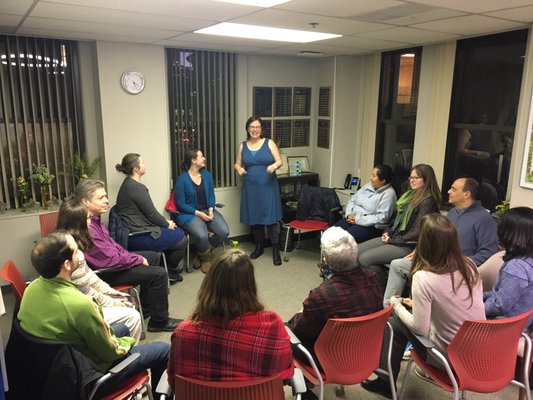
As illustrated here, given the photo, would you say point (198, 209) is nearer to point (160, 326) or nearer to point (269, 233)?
point (269, 233)

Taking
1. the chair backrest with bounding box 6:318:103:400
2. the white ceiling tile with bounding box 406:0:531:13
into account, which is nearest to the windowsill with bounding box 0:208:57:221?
the chair backrest with bounding box 6:318:103:400

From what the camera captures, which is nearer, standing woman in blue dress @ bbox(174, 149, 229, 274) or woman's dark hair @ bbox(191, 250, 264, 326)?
woman's dark hair @ bbox(191, 250, 264, 326)

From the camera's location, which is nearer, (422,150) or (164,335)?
(164,335)

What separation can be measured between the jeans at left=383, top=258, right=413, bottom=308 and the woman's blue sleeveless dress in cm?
178

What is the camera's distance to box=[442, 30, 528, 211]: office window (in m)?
3.82

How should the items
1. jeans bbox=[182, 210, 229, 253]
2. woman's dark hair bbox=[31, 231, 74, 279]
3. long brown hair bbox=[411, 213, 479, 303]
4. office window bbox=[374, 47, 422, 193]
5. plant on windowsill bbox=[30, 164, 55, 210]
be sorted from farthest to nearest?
office window bbox=[374, 47, 422, 193] → jeans bbox=[182, 210, 229, 253] → plant on windowsill bbox=[30, 164, 55, 210] → long brown hair bbox=[411, 213, 479, 303] → woman's dark hair bbox=[31, 231, 74, 279]

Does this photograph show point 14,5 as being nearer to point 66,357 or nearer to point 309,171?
point 66,357

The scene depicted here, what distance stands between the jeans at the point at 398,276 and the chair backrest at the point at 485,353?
136 centimetres

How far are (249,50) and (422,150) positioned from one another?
2.22 meters

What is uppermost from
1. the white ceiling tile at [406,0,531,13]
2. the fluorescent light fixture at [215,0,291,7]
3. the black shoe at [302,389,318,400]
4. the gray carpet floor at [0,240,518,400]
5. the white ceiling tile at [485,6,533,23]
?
the white ceiling tile at [485,6,533,23]

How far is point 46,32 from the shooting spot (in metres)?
3.66

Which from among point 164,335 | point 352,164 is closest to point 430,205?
point 352,164

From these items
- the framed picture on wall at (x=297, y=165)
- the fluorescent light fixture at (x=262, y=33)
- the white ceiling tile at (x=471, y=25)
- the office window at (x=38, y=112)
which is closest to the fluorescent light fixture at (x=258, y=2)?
the fluorescent light fixture at (x=262, y=33)

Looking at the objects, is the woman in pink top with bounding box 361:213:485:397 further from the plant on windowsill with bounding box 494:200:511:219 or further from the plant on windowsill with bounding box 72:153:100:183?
the plant on windowsill with bounding box 72:153:100:183
